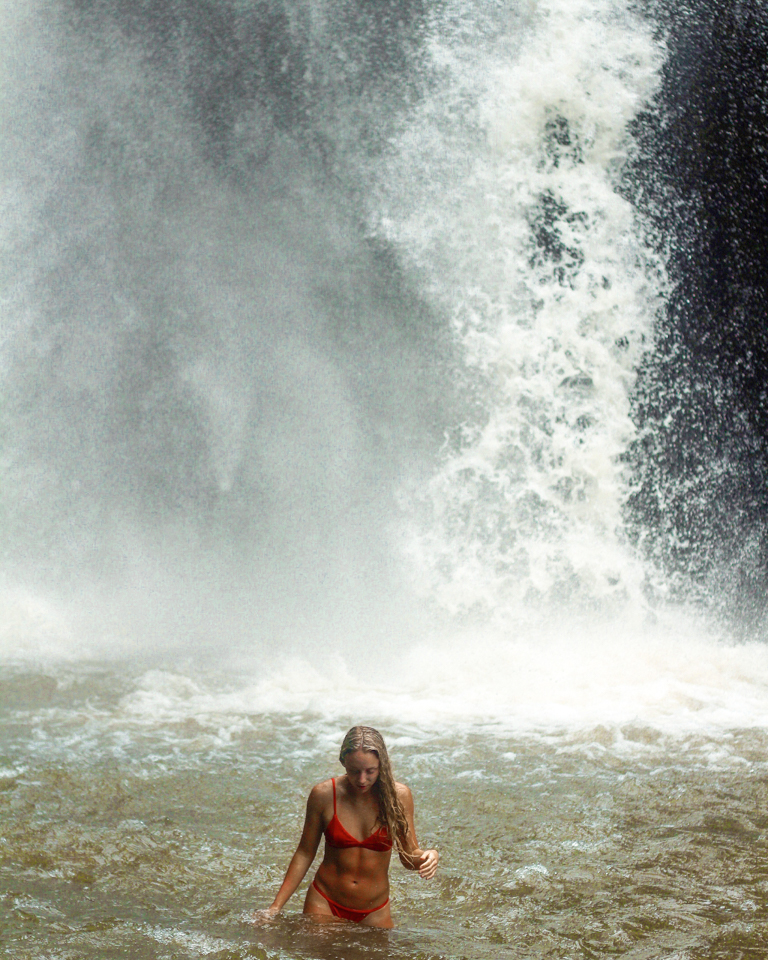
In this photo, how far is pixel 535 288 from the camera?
429 inches

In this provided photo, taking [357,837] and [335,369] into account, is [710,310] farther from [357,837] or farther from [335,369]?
[357,837]

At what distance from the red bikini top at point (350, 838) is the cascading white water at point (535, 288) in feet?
21.7

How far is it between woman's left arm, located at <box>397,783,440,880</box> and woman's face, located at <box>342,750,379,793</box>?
0.12 meters

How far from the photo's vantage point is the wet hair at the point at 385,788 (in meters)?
3.58

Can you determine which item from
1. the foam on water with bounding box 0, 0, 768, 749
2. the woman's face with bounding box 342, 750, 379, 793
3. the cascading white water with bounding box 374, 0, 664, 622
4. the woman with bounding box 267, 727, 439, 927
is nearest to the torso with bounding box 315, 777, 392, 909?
the woman with bounding box 267, 727, 439, 927

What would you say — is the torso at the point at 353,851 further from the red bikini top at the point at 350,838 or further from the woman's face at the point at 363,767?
the woman's face at the point at 363,767

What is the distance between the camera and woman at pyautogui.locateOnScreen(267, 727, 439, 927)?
3.59m

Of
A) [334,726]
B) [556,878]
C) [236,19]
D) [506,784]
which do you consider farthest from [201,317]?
[556,878]

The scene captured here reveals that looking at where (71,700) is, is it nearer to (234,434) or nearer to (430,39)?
(234,434)

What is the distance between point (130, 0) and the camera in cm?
1208

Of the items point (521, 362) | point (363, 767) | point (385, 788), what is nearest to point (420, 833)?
point (385, 788)

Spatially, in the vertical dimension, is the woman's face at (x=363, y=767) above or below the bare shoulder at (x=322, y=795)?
above

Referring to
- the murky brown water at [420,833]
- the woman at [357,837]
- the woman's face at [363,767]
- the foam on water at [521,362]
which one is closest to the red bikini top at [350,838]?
the woman at [357,837]

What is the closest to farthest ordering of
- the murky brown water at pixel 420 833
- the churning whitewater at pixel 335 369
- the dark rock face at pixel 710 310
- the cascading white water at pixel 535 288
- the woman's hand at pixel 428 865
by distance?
the woman's hand at pixel 428 865
the murky brown water at pixel 420 833
the churning whitewater at pixel 335 369
the cascading white water at pixel 535 288
the dark rock face at pixel 710 310
